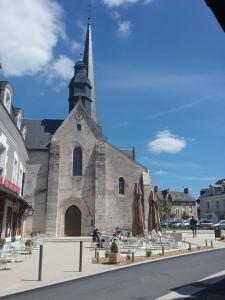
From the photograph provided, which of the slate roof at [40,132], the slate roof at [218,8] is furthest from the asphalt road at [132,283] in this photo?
the slate roof at [40,132]

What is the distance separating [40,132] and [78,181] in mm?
7239

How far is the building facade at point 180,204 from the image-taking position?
70812 mm

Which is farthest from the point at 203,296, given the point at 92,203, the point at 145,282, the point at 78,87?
the point at 78,87

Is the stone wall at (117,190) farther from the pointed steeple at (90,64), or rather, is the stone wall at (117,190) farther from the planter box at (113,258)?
the planter box at (113,258)

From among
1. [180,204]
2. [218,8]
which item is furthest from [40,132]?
[180,204]

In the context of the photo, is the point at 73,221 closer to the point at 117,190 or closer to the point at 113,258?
the point at 117,190

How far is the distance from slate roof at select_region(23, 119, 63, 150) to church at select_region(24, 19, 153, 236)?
0.10 m

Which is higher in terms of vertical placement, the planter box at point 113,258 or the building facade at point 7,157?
the building facade at point 7,157

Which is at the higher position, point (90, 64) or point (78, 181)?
point (90, 64)

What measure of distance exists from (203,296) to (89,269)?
4.95 metres

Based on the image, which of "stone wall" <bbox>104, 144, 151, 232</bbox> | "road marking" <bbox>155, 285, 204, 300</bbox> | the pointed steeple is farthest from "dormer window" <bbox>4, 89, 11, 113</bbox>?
the pointed steeple

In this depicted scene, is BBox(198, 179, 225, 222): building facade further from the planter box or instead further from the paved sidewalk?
the paved sidewalk

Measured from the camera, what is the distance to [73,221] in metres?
31.3

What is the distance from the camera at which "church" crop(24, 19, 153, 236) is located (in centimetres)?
3044
